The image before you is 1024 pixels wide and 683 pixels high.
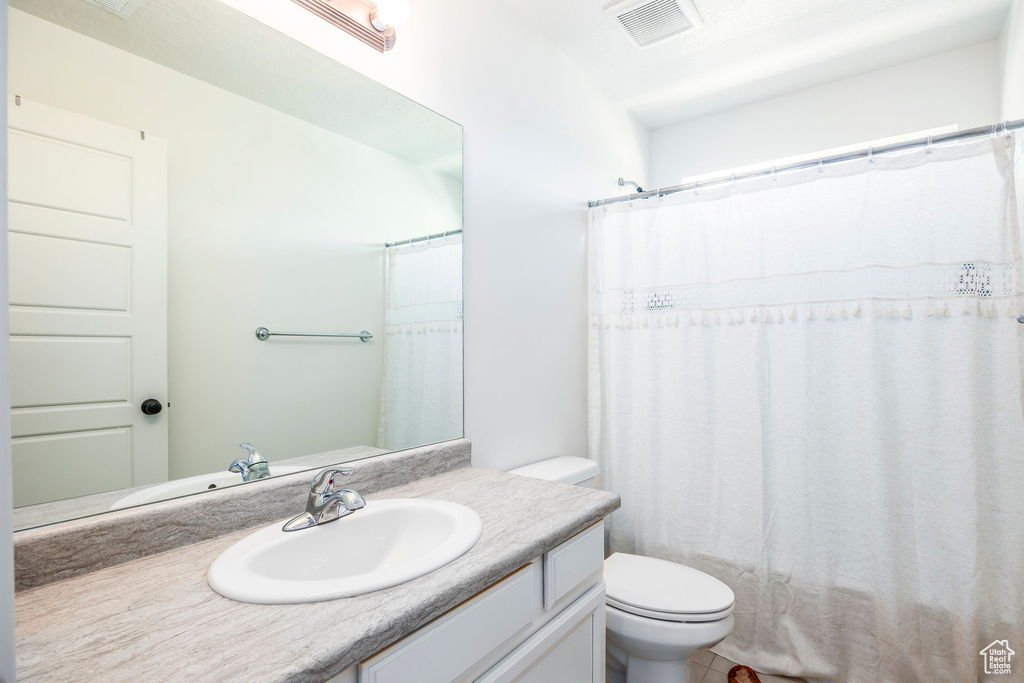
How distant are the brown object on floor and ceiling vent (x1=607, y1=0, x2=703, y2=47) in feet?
7.84

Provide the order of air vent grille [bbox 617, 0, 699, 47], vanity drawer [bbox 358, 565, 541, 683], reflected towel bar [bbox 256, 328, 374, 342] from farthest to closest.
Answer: air vent grille [bbox 617, 0, 699, 47], reflected towel bar [bbox 256, 328, 374, 342], vanity drawer [bbox 358, 565, 541, 683]

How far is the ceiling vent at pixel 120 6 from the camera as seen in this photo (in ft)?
2.88

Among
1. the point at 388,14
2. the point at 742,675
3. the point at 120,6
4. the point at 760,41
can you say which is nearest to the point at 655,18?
the point at 760,41

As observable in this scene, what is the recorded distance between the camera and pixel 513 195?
5.88 ft

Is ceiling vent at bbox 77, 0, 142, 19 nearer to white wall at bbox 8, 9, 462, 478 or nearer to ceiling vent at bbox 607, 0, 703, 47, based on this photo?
white wall at bbox 8, 9, 462, 478

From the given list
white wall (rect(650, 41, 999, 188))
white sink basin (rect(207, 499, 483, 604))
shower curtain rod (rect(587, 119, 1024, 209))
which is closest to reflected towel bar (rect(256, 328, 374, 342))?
white sink basin (rect(207, 499, 483, 604))

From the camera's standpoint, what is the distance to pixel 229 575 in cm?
77

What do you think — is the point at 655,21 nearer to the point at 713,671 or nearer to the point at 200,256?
the point at 200,256

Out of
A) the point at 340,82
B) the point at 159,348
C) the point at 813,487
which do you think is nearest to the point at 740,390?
the point at 813,487

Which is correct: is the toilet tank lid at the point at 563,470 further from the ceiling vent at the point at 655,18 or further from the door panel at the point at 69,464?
the ceiling vent at the point at 655,18

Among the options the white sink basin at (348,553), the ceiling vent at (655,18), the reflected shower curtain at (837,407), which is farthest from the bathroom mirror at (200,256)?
the reflected shower curtain at (837,407)

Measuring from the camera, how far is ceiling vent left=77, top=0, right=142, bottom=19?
878mm

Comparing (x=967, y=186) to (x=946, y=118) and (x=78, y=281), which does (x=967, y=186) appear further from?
(x=78, y=281)

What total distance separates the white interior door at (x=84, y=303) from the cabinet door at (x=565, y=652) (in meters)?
0.77
